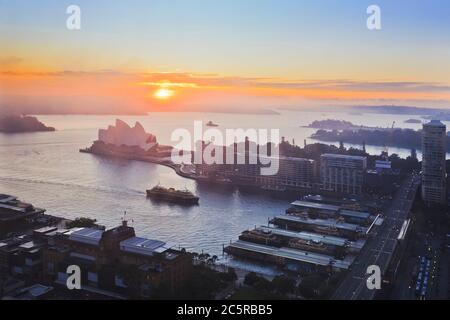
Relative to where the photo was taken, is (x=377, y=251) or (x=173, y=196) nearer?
(x=377, y=251)

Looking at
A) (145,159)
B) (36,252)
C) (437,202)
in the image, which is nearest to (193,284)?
(36,252)

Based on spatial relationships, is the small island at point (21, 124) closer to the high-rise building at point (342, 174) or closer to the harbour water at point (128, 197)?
the harbour water at point (128, 197)

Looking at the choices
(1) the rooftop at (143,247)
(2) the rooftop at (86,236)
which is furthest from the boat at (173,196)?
(1) the rooftop at (143,247)

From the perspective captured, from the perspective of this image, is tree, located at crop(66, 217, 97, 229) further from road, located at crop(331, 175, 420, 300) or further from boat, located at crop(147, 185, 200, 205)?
road, located at crop(331, 175, 420, 300)

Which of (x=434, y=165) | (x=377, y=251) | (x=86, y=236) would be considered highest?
(x=434, y=165)

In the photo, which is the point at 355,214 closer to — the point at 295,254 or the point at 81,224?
the point at 295,254

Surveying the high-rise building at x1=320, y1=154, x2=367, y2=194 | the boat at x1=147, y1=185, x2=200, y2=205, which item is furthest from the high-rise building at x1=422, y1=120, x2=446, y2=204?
the boat at x1=147, y1=185, x2=200, y2=205

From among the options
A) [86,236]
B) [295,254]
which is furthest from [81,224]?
[295,254]
